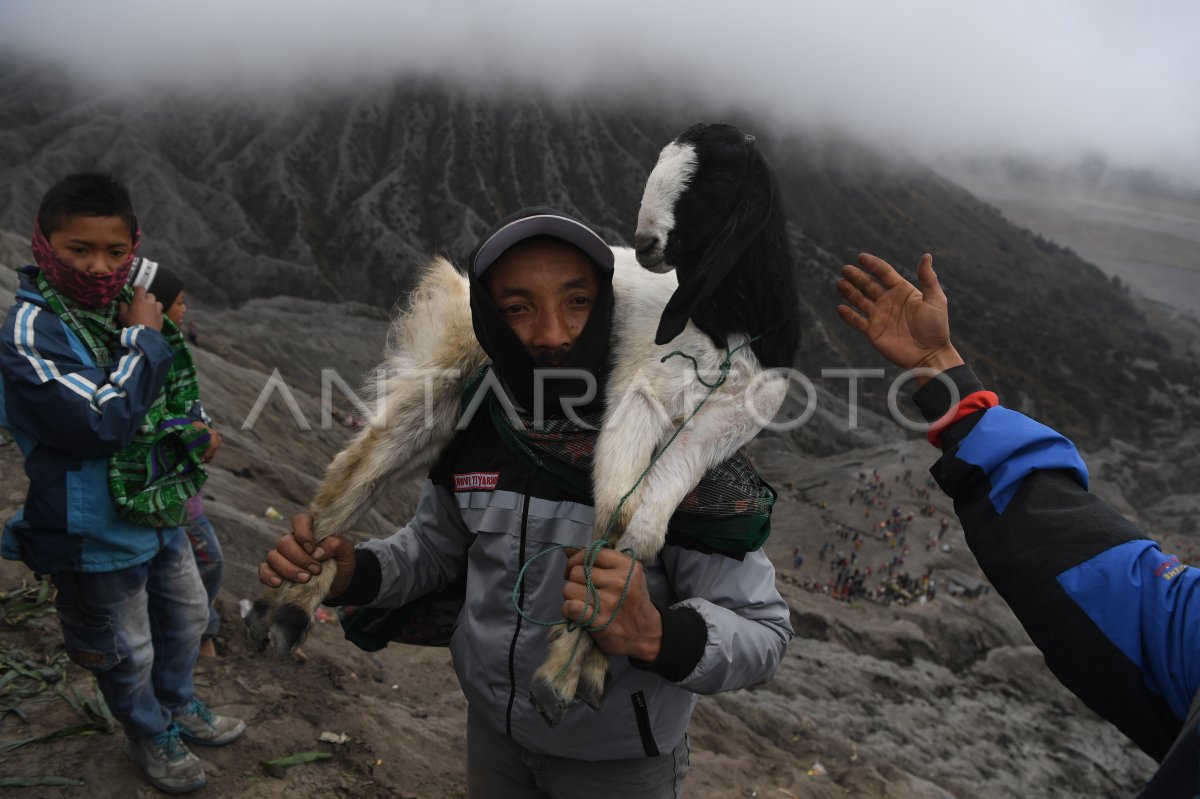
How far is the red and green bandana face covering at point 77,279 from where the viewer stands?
309 cm

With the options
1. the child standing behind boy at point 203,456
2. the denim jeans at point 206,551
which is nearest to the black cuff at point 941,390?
the child standing behind boy at point 203,456

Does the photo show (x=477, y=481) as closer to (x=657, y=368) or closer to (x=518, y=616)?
(x=518, y=616)

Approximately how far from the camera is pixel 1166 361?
107 meters

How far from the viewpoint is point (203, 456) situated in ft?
12.5

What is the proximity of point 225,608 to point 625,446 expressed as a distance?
5454 millimetres

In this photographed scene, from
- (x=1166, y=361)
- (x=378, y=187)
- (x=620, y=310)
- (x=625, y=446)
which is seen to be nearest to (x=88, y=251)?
(x=620, y=310)

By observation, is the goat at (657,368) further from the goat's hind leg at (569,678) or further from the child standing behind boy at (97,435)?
the child standing behind boy at (97,435)

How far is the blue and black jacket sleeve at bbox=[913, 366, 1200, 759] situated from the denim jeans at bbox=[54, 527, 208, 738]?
3.51m

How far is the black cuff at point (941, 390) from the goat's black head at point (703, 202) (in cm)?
69

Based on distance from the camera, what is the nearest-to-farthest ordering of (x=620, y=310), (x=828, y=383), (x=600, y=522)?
1. (x=600, y=522)
2. (x=620, y=310)
3. (x=828, y=383)

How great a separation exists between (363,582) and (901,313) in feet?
6.37

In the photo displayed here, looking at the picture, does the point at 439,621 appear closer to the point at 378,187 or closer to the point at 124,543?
the point at 124,543

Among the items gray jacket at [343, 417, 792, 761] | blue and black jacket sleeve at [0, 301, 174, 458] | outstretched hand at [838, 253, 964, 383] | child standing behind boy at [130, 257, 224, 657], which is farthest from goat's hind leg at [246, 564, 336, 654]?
outstretched hand at [838, 253, 964, 383]

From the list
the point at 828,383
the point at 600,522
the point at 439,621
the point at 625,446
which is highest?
the point at 625,446
